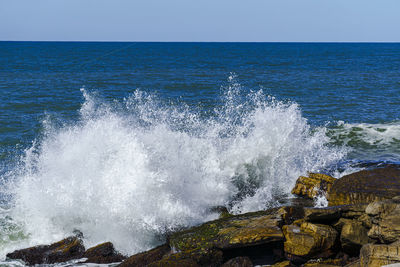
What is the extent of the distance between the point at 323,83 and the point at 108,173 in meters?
25.1

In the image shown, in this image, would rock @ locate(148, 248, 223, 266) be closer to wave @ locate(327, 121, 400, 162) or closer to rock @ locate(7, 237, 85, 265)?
rock @ locate(7, 237, 85, 265)

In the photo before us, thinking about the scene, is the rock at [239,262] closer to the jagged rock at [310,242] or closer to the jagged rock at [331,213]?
the jagged rock at [310,242]

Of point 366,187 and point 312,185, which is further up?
point 366,187

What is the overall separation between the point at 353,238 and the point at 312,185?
2.89 metres

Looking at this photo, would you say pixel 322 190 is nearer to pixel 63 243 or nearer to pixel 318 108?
pixel 63 243

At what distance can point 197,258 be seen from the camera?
224 inches

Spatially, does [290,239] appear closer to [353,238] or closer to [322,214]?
[322,214]

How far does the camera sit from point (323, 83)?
100 feet

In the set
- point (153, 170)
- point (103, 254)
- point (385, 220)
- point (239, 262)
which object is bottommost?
point (103, 254)

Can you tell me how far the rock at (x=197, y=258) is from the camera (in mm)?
5629

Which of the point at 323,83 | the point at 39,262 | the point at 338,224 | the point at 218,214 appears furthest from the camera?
the point at 323,83

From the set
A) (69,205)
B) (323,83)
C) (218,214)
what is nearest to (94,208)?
(69,205)

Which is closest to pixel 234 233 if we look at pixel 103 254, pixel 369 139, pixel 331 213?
pixel 331 213

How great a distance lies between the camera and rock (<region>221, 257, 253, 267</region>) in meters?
5.53
